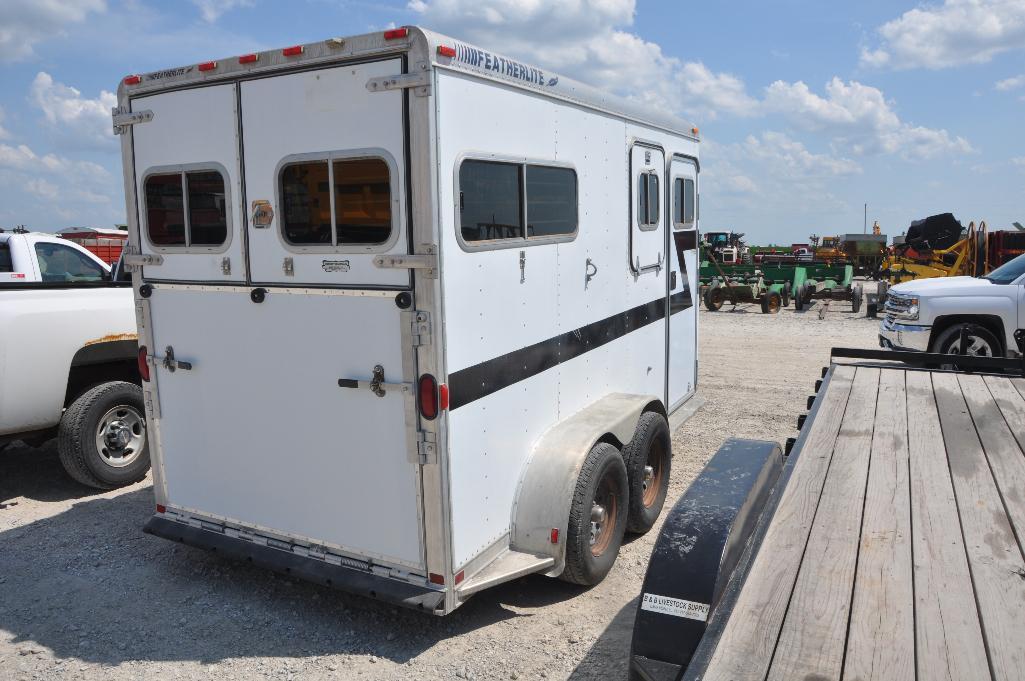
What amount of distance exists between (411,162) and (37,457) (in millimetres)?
Answer: 5992

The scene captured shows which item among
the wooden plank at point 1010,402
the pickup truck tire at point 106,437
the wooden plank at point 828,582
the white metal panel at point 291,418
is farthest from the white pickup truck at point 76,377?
the wooden plank at point 1010,402

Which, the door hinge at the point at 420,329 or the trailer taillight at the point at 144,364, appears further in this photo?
the trailer taillight at the point at 144,364

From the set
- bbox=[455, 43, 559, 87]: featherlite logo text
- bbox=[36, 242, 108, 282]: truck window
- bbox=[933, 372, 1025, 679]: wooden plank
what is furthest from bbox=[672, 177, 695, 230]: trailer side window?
bbox=[36, 242, 108, 282]: truck window

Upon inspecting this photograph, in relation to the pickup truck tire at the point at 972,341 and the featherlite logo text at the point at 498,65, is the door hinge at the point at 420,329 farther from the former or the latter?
the pickup truck tire at the point at 972,341

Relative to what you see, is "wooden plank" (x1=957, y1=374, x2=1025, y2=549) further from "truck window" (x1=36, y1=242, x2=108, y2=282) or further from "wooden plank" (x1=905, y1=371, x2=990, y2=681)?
"truck window" (x1=36, y1=242, x2=108, y2=282)

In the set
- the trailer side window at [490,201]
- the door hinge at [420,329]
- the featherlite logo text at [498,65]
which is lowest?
the door hinge at [420,329]

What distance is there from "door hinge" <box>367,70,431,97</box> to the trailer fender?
81.3 inches

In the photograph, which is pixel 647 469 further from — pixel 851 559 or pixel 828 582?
pixel 828 582

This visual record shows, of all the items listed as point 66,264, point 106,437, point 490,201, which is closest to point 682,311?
point 490,201

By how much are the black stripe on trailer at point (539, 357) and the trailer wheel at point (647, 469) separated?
2.17 feet

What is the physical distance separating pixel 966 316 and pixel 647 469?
6.99m

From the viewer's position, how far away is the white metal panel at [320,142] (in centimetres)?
372

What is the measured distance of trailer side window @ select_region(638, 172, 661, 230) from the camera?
6.02m

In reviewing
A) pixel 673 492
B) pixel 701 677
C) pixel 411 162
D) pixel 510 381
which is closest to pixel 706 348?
pixel 673 492
